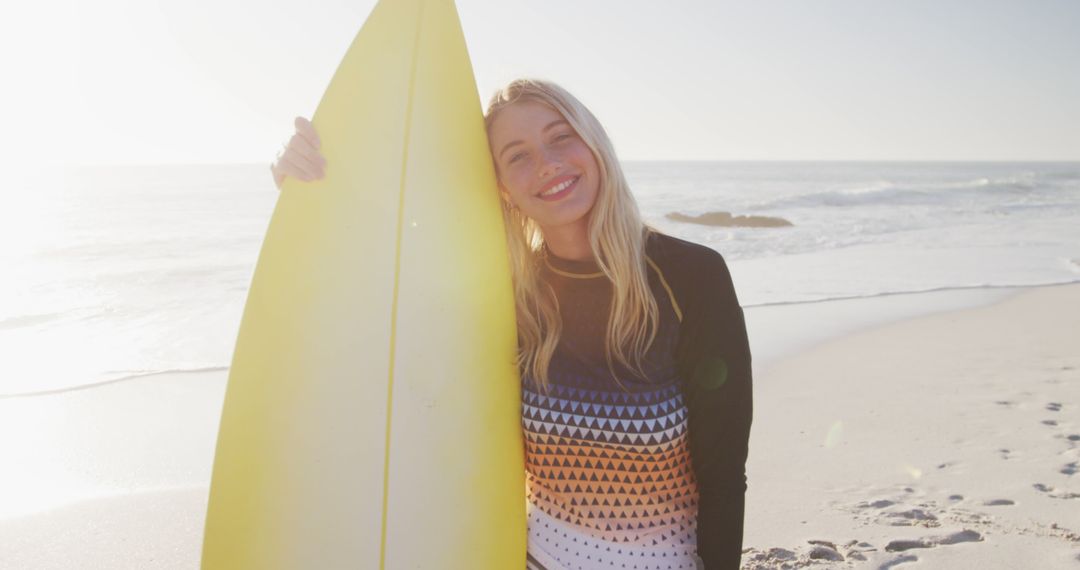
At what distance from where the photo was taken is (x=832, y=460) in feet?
11.4

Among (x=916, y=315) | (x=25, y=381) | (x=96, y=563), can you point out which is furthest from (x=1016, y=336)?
(x=25, y=381)

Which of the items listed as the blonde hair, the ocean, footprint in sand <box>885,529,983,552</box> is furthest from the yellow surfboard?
the ocean

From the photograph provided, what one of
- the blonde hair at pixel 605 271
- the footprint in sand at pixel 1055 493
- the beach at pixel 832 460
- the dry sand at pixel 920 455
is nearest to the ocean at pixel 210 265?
the beach at pixel 832 460

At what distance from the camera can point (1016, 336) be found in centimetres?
567

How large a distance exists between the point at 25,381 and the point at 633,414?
489 centimetres

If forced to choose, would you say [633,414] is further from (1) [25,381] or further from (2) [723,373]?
(1) [25,381]

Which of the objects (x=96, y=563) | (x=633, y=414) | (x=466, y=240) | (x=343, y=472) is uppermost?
(x=466, y=240)

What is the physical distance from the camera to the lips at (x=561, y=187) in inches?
62.2

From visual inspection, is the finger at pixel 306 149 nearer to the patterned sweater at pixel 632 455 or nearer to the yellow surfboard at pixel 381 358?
the yellow surfboard at pixel 381 358

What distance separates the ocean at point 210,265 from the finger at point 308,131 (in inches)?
154

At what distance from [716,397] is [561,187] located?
54 cm

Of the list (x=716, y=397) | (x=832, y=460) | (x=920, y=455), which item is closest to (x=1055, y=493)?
(x=920, y=455)

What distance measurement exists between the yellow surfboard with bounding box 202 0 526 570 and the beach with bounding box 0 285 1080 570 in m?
1.24

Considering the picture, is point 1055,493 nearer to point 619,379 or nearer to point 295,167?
point 619,379
